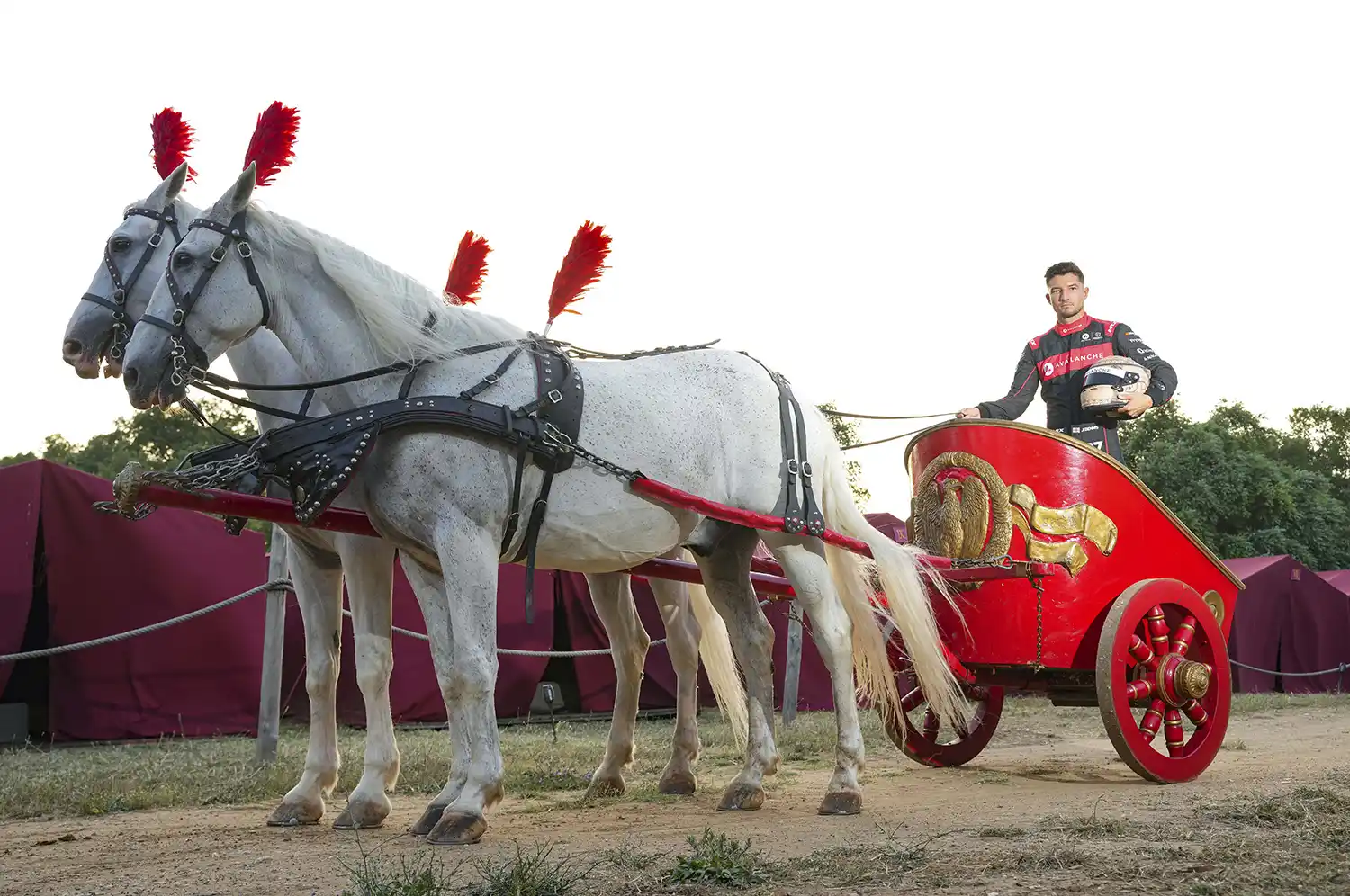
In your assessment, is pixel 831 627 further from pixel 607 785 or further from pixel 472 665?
pixel 472 665

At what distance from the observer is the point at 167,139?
546 cm

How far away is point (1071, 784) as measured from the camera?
239 inches

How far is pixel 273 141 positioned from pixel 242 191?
30 centimetres

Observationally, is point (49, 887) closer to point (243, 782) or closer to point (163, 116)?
point (243, 782)

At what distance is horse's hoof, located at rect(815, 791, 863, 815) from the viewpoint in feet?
16.9

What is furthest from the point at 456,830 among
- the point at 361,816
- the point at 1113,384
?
the point at 1113,384

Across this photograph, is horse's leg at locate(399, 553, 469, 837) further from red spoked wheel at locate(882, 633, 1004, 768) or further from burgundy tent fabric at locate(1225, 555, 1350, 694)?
burgundy tent fabric at locate(1225, 555, 1350, 694)

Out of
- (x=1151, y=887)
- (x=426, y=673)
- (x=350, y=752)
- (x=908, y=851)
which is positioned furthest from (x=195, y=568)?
(x=1151, y=887)

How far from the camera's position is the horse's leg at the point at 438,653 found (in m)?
4.68

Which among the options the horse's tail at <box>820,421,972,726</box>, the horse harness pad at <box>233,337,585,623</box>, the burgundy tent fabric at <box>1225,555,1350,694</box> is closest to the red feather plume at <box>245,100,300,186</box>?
the horse harness pad at <box>233,337,585,623</box>

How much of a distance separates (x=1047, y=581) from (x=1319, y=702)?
27.8 ft

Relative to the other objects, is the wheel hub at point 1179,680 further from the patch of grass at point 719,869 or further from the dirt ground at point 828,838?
the patch of grass at point 719,869

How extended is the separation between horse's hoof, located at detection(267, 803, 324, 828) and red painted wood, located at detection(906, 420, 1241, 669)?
3020 mm

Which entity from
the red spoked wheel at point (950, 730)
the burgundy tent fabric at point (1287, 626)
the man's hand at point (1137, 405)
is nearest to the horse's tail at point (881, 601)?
the red spoked wheel at point (950, 730)
